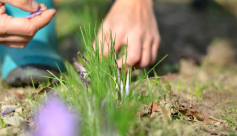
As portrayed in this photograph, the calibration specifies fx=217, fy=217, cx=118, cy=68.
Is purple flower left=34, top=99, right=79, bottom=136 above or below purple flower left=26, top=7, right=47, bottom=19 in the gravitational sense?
below

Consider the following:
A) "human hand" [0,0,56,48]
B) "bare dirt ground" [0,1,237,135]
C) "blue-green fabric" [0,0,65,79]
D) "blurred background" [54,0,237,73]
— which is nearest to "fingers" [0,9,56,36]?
"human hand" [0,0,56,48]

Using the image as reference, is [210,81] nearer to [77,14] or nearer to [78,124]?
[78,124]

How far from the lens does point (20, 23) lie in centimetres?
109

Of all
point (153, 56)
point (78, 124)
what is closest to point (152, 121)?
point (78, 124)

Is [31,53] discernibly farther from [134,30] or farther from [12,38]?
[134,30]

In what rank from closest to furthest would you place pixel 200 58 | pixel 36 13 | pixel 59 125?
pixel 59 125, pixel 36 13, pixel 200 58

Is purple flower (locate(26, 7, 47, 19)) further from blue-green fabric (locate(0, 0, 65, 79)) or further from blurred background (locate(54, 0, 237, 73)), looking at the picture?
blurred background (locate(54, 0, 237, 73))

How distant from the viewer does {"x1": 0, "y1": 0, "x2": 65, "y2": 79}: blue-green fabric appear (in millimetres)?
1604

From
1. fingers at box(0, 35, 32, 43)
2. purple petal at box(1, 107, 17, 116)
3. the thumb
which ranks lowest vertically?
purple petal at box(1, 107, 17, 116)

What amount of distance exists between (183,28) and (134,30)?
66.2 inches

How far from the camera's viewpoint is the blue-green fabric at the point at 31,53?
1.60 metres

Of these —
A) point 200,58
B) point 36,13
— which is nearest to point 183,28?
point 200,58

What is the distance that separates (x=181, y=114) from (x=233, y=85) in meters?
0.90

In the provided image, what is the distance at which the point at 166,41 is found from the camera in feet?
8.77
